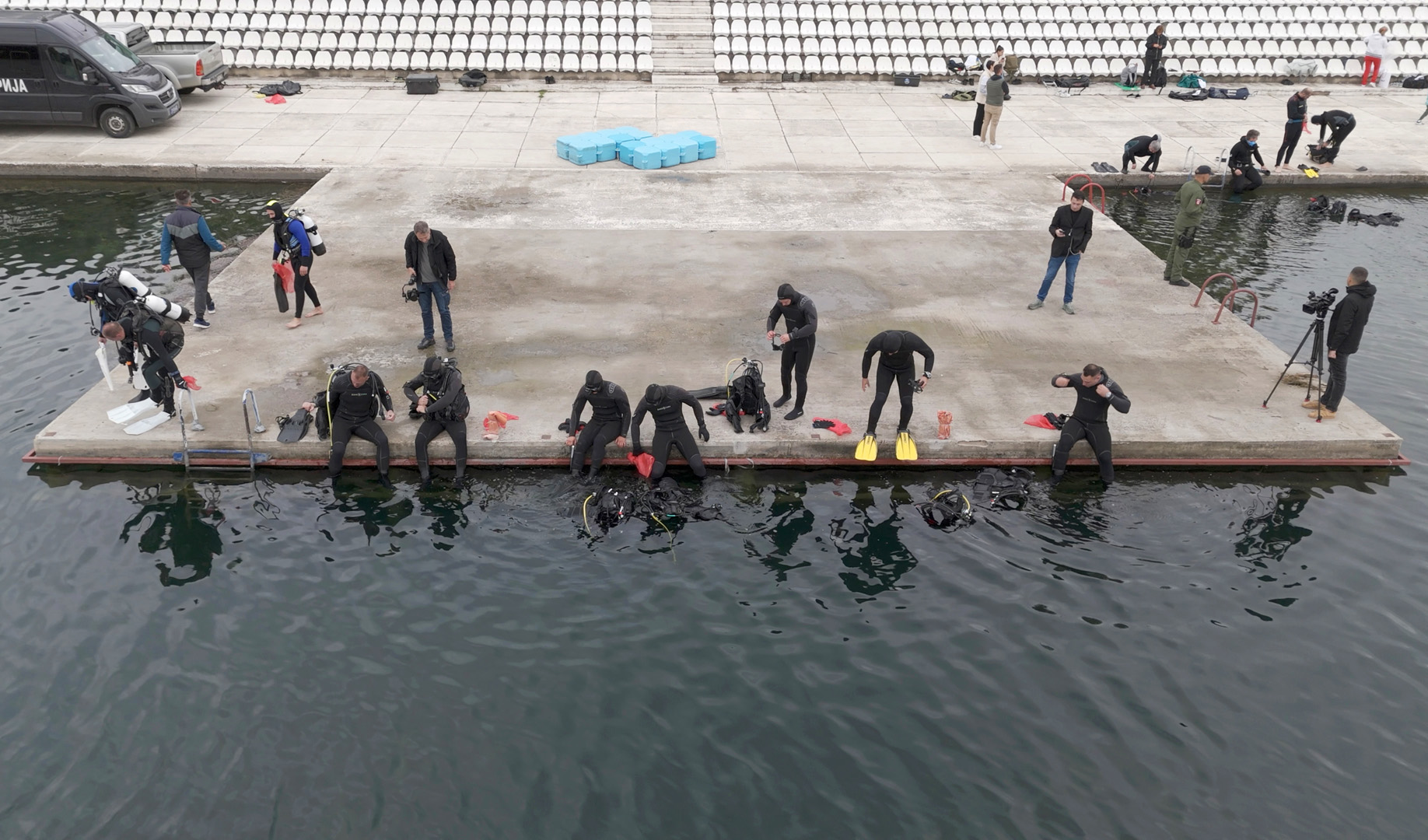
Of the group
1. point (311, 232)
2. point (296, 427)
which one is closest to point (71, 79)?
point (311, 232)

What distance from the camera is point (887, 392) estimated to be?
485 inches

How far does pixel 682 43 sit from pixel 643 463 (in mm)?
21879

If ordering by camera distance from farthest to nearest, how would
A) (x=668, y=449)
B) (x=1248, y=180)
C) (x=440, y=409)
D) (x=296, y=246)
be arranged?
(x=1248, y=180)
(x=296, y=246)
(x=668, y=449)
(x=440, y=409)

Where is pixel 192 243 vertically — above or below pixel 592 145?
below

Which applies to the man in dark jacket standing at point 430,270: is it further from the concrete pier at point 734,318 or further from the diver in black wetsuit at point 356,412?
the diver in black wetsuit at point 356,412

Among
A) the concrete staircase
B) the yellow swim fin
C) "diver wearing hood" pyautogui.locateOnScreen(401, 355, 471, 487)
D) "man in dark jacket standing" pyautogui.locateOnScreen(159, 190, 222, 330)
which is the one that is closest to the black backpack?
the yellow swim fin

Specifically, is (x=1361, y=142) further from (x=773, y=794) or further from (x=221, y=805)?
(x=221, y=805)

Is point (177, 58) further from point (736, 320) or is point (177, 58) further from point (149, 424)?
point (736, 320)

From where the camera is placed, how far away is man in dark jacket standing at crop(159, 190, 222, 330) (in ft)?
47.0

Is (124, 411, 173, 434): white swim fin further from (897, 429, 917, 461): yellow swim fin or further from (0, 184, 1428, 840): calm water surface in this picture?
(897, 429, 917, 461): yellow swim fin

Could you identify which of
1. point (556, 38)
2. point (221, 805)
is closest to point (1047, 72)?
point (556, 38)

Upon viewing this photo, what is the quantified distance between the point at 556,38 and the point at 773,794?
26.5 meters

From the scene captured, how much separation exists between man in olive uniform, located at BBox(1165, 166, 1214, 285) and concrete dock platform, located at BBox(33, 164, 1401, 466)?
0.44 metres

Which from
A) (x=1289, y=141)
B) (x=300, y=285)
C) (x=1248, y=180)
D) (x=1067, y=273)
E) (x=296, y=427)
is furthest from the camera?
(x=1289, y=141)
